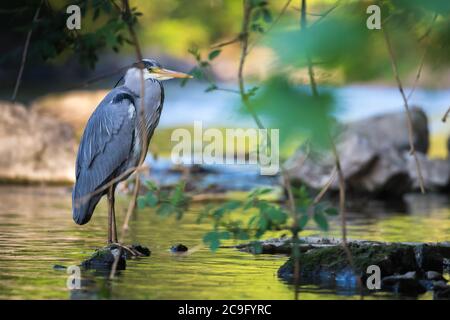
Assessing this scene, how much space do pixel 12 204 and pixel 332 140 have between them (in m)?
10.2

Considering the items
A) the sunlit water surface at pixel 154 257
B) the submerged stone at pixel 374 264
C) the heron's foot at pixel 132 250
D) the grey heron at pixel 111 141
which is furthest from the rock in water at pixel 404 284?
the grey heron at pixel 111 141

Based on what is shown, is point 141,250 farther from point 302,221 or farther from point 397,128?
point 397,128

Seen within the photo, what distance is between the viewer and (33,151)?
16500mm

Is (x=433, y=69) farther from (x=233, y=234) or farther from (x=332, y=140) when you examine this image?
(x=233, y=234)

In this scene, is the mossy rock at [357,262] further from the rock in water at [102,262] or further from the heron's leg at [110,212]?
the heron's leg at [110,212]

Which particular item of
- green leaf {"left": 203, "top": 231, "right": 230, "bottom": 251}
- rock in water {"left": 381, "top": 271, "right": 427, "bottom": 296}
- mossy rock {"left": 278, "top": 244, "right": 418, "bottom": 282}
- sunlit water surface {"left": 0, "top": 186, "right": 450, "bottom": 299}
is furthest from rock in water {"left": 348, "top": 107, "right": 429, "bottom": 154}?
green leaf {"left": 203, "top": 231, "right": 230, "bottom": 251}

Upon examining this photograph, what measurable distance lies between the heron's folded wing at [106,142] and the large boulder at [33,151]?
7.25m

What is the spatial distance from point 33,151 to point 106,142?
7.42 m

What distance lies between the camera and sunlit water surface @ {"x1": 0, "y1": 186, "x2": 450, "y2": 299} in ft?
22.5

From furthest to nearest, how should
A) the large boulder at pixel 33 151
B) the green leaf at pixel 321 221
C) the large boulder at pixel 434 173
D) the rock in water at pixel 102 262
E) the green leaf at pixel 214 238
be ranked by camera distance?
the large boulder at pixel 434 173, the large boulder at pixel 33 151, the rock in water at pixel 102 262, the green leaf at pixel 214 238, the green leaf at pixel 321 221

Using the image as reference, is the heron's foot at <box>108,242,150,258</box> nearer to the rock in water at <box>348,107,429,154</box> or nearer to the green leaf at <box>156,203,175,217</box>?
the green leaf at <box>156,203,175,217</box>

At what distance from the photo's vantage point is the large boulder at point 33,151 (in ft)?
53.9

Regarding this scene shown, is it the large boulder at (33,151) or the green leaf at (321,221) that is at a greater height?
the large boulder at (33,151)
